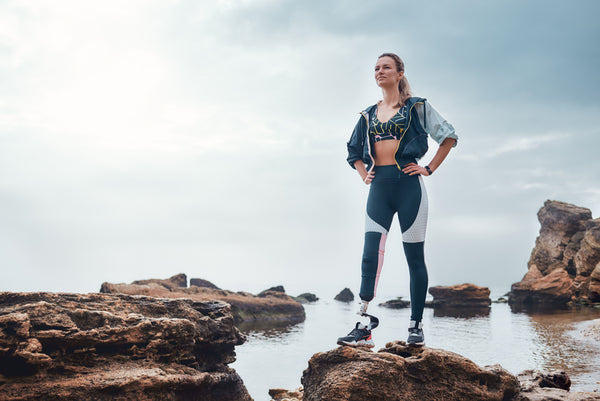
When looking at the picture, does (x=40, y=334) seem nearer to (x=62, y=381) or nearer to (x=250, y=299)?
(x=62, y=381)

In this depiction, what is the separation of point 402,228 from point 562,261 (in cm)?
4660

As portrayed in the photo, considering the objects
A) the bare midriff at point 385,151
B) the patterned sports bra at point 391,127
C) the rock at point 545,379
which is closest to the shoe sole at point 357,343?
the bare midriff at point 385,151

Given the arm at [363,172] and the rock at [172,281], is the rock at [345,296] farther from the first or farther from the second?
the arm at [363,172]

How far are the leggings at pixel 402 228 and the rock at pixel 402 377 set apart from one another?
558mm

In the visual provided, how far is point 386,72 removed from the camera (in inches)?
221

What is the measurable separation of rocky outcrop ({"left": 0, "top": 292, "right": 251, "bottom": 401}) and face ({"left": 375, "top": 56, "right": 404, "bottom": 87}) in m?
4.09

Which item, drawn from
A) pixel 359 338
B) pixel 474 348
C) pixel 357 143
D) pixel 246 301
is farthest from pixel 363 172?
pixel 246 301

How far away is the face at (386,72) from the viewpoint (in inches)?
221

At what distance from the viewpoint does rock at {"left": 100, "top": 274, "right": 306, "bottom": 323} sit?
2673 centimetres

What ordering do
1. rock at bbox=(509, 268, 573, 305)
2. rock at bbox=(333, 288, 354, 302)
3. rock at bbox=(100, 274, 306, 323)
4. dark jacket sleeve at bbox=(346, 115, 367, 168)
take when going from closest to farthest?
dark jacket sleeve at bbox=(346, 115, 367, 168) < rock at bbox=(100, 274, 306, 323) < rock at bbox=(509, 268, 573, 305) < rock at bbox=(333, 288, 354, 302)

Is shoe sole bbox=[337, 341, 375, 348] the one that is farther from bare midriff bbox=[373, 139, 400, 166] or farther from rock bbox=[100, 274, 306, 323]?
rock bbox=[100, 274, 306, 323]

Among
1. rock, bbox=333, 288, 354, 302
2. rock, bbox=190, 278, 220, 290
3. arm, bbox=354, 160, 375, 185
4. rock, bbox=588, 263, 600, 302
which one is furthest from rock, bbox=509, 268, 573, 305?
arm, bbox=354, 160, 375, 185

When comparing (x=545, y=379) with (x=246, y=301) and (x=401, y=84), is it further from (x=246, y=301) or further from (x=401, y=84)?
(x=246, y=301)

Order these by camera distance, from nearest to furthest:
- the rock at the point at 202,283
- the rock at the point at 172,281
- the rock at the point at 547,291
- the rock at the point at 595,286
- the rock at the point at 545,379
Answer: the rock at the point at 545,379 → the rock at the point at 172,281 → the rock at the point at 595,286 → the rock at the point at 547,291 → the rock at the point at 202,283
